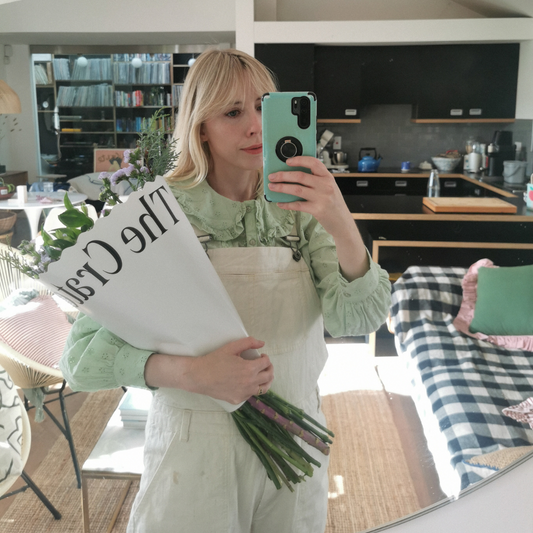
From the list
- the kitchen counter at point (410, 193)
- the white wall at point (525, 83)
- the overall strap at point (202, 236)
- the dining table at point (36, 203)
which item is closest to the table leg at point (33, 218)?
the dining table at point (36, 203)

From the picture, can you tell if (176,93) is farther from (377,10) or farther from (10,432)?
(10,432)

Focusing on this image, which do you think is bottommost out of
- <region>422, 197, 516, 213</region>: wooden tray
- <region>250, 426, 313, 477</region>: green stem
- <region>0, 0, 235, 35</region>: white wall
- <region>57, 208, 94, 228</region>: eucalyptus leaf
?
<region>250, 426, 313, 477</region>: green stem

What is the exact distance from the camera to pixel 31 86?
315 mm

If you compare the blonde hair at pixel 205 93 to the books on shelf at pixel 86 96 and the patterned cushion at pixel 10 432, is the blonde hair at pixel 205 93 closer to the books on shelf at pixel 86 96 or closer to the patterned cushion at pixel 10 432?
the books on shelf at pixel 86 96

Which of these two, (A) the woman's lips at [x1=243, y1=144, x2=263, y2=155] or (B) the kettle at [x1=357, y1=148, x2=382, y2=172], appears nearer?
(A) the woman's lips at [x1=243, y1=144, x2=263, y2=155]

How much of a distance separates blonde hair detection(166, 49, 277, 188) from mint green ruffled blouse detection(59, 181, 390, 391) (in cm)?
1

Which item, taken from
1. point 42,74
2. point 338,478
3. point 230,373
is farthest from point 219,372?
point 42,74

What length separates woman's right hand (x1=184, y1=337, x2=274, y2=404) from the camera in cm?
31

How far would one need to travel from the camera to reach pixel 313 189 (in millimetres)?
271

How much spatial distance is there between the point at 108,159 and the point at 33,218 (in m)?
0.06

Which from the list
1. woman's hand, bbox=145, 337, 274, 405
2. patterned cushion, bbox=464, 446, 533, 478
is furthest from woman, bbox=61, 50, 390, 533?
patterned cushion, bbox=464, 446, 533, 478

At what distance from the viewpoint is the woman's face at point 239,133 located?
0.29 meters

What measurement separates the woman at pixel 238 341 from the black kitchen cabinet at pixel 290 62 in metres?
0.03

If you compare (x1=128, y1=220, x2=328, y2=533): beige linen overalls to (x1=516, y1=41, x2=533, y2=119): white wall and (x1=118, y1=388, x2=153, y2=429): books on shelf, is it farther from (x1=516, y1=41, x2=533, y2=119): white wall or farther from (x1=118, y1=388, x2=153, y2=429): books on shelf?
(x1=516, y1=41, x2=533, y2=119): white wall
